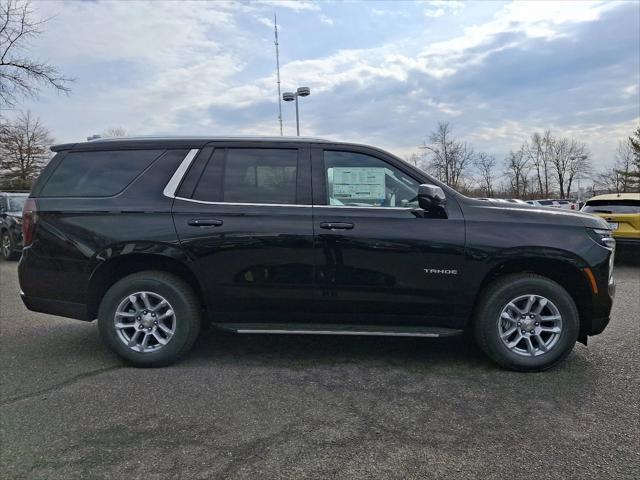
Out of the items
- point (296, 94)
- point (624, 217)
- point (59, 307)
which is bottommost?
point (59, 307)

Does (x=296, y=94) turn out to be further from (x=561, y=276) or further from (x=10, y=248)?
(x=561, y=276)

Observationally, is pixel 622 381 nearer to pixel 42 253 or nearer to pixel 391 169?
pixel 391 169

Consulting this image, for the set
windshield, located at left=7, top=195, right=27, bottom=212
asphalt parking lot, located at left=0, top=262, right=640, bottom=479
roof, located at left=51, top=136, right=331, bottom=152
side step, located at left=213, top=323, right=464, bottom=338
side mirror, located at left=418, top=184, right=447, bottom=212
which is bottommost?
asphalt parking lot, located at left=0, top=262, right=640, bottom=479

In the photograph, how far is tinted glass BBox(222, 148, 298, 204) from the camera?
12.9ft

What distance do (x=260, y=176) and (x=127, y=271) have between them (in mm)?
1452

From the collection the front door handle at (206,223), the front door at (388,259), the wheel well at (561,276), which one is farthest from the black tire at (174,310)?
the wheel well at (561,276)

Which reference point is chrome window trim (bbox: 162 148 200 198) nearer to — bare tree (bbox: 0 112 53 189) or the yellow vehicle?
the yellow vehicle

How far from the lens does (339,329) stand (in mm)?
3848

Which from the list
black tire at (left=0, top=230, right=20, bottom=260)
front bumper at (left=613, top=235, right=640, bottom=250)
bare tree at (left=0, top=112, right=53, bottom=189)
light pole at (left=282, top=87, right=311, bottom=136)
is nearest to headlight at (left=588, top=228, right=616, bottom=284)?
front bumper at (left=613, top=235, right=640, bottom=250)

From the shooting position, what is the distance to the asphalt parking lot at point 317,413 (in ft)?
8.27

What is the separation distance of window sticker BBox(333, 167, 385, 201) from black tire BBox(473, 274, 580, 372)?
1.25 m

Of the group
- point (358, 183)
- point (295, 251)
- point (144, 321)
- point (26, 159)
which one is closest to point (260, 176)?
point (295, 251)

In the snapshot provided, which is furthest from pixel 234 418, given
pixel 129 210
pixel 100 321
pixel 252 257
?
pixel 129 210

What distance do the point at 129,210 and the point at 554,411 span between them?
11.6 feet
